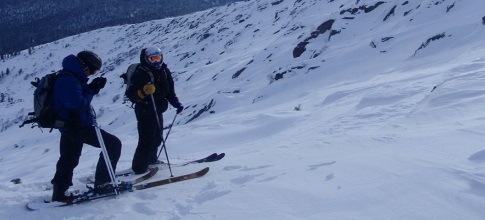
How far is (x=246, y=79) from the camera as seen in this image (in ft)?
65.0

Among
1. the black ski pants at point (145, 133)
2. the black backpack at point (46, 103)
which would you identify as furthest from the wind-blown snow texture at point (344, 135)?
the black backpack at point (46, 103)

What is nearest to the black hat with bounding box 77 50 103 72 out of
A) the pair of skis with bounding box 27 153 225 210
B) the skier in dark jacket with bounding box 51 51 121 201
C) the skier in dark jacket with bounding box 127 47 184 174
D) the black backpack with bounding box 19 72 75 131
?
the skier in dark jacket with bounding box 51 51 121 201

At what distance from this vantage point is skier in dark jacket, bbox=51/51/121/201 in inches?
177

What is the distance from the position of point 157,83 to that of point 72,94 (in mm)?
1666

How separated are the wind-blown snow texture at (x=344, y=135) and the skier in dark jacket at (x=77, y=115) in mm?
493

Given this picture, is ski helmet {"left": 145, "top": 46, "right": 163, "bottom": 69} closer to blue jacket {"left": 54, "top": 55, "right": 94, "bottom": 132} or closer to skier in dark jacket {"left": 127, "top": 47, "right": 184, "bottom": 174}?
skier in dark jacket {"left": 127, "top": 47, "right": 184, "bottom": 174}

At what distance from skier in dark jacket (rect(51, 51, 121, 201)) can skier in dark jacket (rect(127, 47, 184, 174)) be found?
2.87 feet

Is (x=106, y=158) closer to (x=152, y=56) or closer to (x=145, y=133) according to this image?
(x=145, y=133)

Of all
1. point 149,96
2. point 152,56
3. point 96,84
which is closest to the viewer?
point 96,84

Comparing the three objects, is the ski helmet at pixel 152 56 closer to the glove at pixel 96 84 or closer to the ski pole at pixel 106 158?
the glove at pixel 96 84

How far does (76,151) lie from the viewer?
16.6ft

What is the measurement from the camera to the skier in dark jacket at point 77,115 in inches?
177

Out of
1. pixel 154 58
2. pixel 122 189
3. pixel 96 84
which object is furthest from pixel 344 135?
pixel 96 84

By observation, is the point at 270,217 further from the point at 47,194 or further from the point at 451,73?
the point at 451,73
